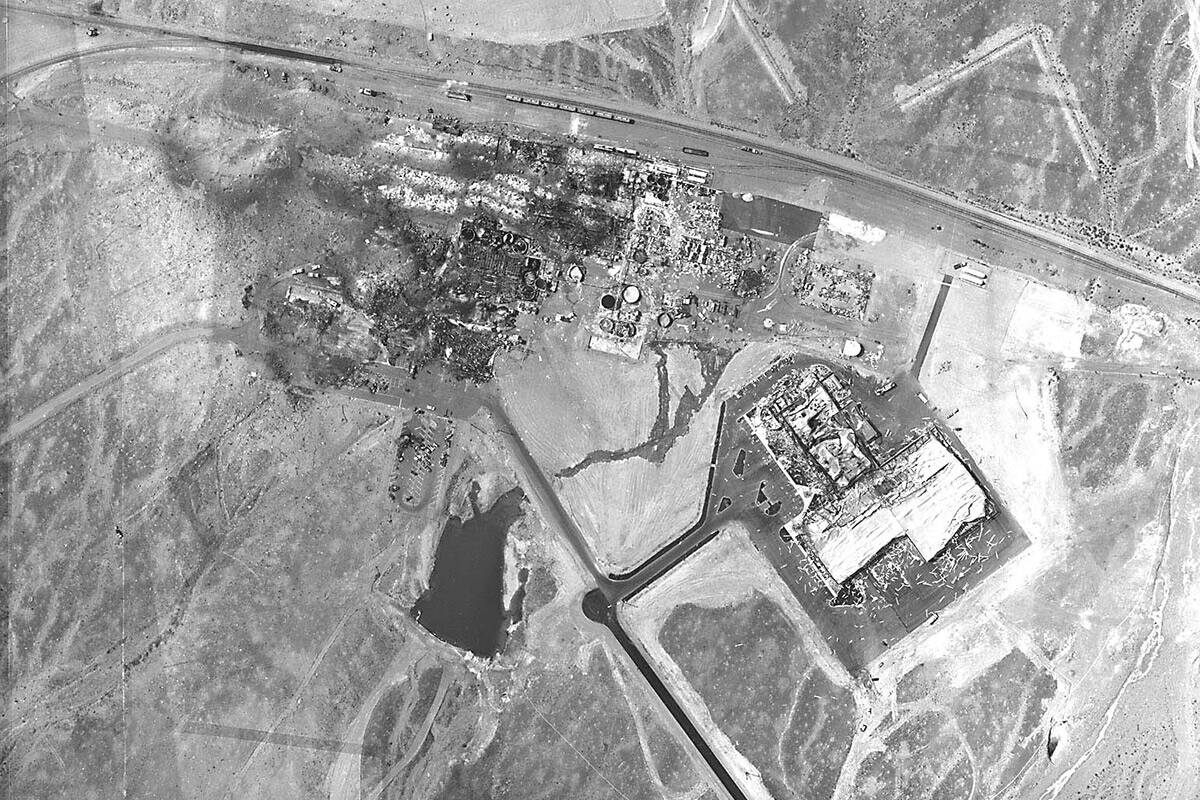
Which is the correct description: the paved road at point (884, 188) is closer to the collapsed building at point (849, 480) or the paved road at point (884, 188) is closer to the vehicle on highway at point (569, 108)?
the vehicle on highway at point (569, 108)

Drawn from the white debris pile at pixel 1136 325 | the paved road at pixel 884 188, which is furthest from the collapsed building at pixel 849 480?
the white debris pile at pixel 1136 325

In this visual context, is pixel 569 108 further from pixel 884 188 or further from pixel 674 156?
pixel 884 188

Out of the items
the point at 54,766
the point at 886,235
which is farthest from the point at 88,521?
the point at 886,235

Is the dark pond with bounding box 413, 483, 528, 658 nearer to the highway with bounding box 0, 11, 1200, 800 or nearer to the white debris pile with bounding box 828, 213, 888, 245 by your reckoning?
the highway with bounding box 0, 11, 1200, 800

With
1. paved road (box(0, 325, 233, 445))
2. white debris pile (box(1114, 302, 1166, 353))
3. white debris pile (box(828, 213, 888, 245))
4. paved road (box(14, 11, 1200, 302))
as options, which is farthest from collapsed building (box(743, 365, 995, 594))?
paved road (box(0, 325, 233, 445))

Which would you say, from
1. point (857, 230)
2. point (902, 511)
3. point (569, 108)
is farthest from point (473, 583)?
point (857, 230)

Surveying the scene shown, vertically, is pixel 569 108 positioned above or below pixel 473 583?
above
